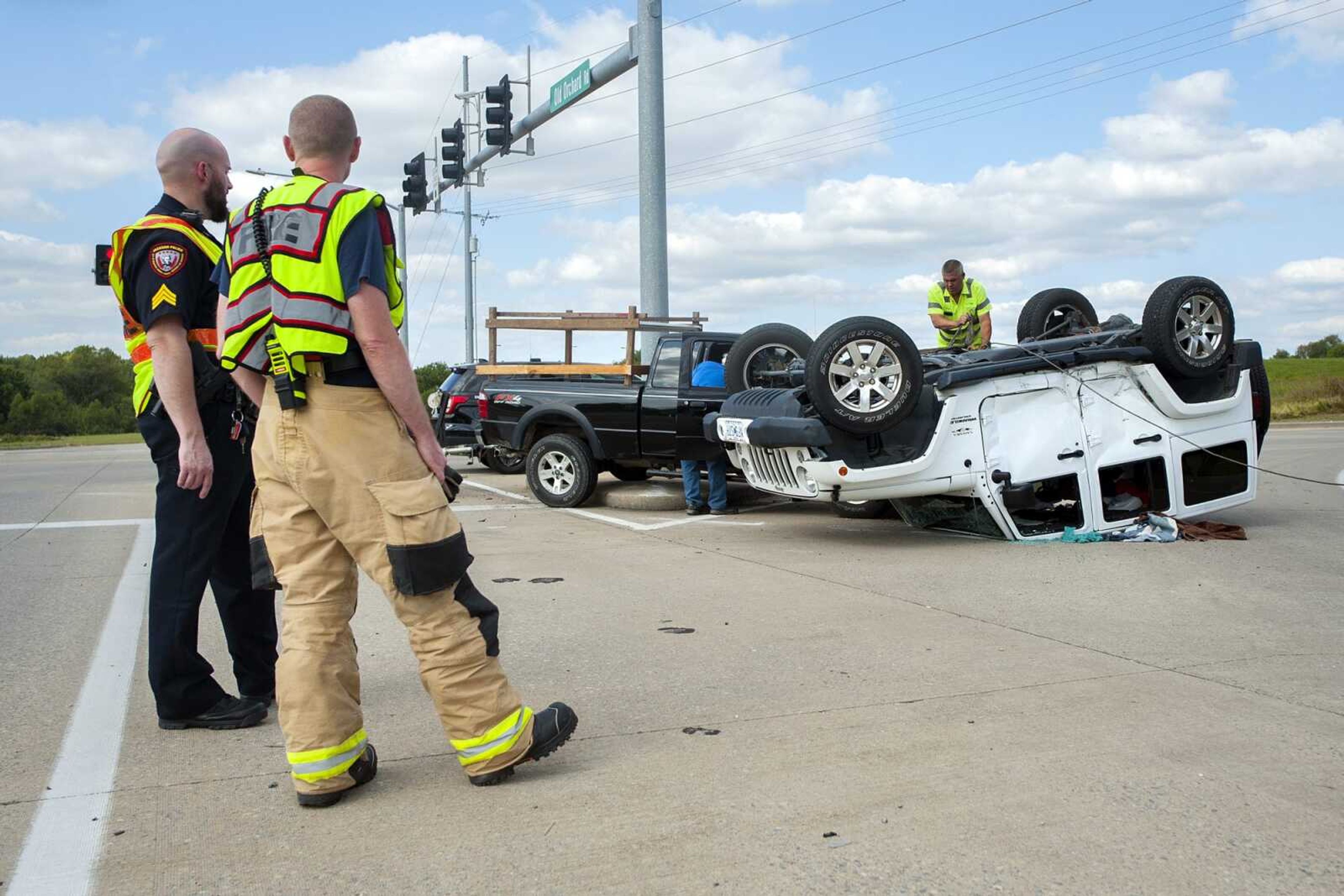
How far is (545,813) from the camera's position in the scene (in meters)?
3.25

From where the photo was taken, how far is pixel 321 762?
10.8 ft

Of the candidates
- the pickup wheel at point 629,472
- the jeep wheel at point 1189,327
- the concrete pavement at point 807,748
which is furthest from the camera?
the pickup wheel at point 629,472

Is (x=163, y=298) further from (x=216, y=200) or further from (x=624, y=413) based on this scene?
(x=624, y=413)

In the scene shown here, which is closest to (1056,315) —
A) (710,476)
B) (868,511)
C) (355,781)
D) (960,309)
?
(960,309)

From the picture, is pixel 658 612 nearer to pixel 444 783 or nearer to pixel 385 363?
pixel 444 783

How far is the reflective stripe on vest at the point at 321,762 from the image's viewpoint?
3.29m

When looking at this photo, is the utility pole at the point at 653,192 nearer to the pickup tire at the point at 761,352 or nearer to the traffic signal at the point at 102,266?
the pickup tire at the point at 761,352

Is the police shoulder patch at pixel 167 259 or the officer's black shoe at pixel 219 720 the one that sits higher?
the police shoulder patch at pixel 167 259

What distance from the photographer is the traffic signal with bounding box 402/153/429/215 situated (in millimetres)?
24203

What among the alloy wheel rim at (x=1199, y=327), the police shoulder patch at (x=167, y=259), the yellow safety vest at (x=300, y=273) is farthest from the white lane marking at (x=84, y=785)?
the alloy wheel rim at (x=1199, y=327)

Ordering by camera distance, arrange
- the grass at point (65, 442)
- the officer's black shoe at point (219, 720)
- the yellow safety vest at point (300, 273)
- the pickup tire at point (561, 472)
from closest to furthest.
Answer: the yellow safety vest at point (300, 273)
the officer's black shoe at point (219, 720)
the pickup tire at point (561, 472)
the grass at point (65, 442)

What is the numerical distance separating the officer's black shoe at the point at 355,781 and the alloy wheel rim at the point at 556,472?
8.21m

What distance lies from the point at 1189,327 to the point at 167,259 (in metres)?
7.01

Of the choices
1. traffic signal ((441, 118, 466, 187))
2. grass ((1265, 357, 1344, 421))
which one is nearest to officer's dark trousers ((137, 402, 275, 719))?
traffic signal ((441, 118, 466, 187))
